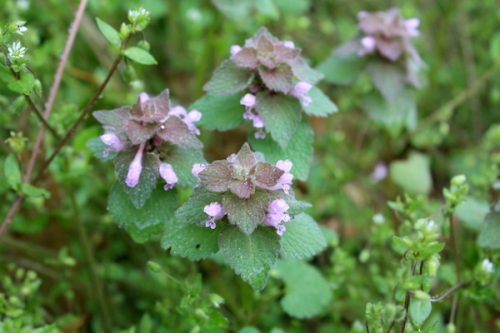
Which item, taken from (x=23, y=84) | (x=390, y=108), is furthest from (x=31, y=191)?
(x=390, y=108)

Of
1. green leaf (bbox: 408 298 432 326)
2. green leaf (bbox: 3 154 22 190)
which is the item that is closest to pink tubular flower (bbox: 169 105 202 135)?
green leaf (bbox: 3 154 22 190)

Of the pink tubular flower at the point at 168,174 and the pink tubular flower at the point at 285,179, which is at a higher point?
the pink tubular flower at the point at 285,179

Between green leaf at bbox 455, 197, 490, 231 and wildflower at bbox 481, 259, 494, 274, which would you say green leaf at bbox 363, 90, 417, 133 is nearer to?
green leaf at bbox 455, 197, 490, 231

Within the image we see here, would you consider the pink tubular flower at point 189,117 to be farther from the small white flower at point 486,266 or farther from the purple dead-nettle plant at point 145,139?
the small white flower at point 486,266

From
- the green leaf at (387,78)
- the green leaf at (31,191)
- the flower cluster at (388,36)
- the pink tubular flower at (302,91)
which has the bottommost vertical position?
the green leaf at (31,191)

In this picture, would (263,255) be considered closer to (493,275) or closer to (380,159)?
(493,275)

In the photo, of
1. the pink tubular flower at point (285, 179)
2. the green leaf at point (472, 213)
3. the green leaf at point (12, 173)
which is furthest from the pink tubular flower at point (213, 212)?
the green leaf at point (472, 213)
